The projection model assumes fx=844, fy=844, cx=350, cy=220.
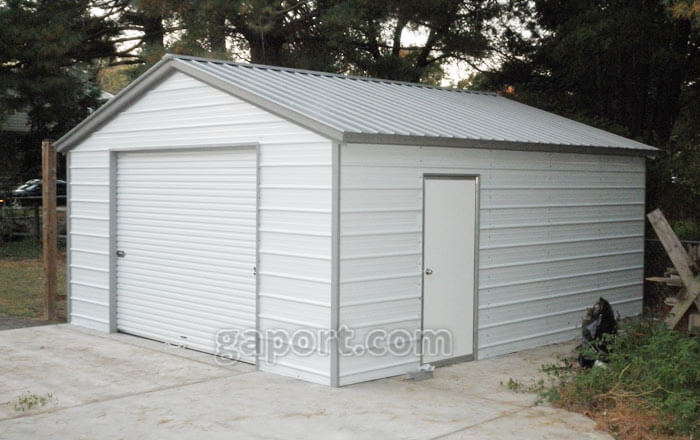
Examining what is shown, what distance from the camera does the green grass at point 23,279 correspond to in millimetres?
13062

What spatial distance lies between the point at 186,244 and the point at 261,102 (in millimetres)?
2371

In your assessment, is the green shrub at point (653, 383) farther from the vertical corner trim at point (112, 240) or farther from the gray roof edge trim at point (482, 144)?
the vertical corner trim at point (112, 240)

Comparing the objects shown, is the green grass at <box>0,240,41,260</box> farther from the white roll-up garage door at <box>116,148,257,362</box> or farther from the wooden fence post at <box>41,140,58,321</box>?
the white roll-up garage door at <box>116,148,257,362</box>

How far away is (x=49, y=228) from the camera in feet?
39.2

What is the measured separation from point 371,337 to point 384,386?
49 cm

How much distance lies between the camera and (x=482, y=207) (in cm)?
948

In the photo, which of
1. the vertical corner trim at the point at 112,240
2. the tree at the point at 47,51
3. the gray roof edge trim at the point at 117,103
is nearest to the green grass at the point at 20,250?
the tree at the point at 47,51

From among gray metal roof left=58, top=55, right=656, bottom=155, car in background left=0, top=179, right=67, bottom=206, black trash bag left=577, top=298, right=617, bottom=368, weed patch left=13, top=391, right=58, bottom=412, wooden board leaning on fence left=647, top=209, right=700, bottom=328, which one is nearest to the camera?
weed patch left=13, top=391, right=58, bottom=412

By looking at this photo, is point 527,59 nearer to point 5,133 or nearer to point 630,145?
point 630,145

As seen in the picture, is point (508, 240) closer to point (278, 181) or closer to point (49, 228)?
point (278, 181)

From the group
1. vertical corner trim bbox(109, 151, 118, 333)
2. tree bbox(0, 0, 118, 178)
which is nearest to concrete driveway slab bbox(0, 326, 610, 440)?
vertical corner trim bbox(109, 151, 118, 333)

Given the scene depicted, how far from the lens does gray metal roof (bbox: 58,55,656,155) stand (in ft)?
27.4

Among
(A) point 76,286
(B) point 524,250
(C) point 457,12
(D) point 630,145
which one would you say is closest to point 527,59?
(C) point 457,12

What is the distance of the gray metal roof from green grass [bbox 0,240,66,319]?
2.87 meters
